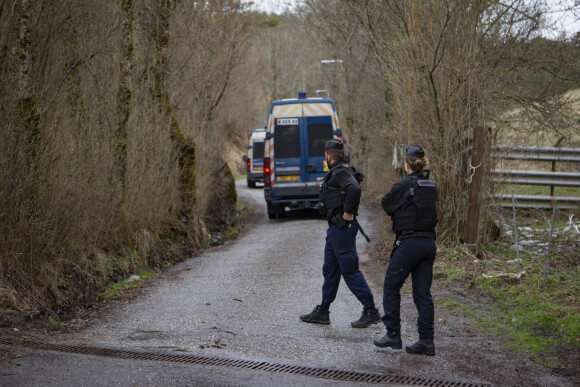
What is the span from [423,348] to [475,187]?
17.0 feet

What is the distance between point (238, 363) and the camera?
5680mm

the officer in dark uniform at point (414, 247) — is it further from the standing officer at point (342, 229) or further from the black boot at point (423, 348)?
the standing officer at point (342, 229)

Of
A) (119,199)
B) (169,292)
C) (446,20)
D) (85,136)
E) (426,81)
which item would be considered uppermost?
(446,20)

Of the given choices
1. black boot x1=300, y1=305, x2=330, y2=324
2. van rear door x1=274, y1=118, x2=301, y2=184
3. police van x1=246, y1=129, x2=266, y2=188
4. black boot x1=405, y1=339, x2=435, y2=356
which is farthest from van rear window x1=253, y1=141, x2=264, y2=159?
black boot x1=405, y1=339, x2=435, y2=356

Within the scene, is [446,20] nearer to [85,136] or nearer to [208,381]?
[85,136]

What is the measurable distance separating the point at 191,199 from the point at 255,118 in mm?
45605

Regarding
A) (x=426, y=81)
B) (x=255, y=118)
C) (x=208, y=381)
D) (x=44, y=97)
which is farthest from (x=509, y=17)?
(x=255, y=118)

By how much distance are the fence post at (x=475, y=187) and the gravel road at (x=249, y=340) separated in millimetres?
1588

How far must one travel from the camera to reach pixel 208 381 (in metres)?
5.15

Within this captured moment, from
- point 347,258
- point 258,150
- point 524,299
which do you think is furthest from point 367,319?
point 258,150

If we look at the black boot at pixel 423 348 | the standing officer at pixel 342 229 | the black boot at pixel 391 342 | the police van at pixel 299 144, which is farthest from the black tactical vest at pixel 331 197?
the police van at pixel 299 144

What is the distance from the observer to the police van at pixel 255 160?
37.2 m

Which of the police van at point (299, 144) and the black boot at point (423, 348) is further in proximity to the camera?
the police van at point (299, 144)

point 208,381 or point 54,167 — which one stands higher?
point 54,167
